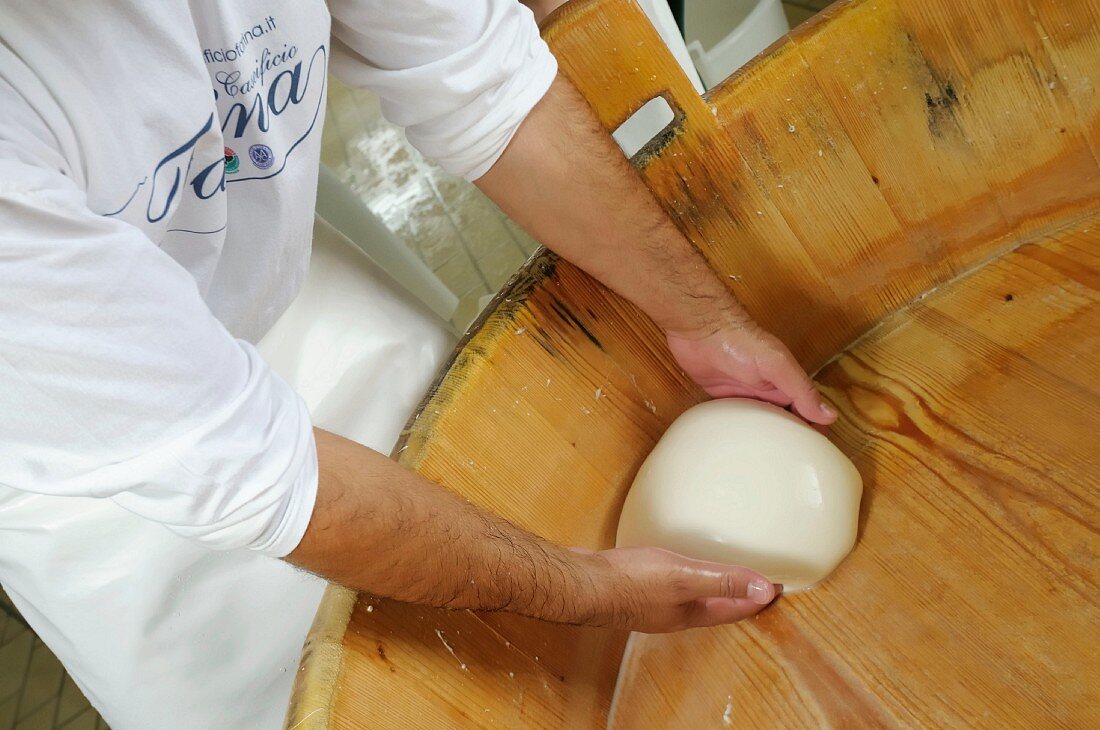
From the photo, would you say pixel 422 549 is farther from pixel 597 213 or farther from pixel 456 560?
pixel 597 213

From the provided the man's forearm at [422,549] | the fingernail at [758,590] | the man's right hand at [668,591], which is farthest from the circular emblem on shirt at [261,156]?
the fingernail at [758,590]

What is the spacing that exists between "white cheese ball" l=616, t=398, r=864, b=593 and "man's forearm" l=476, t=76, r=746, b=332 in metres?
0.12

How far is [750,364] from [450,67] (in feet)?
1.35

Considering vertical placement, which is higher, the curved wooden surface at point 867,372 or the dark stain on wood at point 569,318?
the dark stain on wood at point 569,318

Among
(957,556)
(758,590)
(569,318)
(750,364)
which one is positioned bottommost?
(957,556)

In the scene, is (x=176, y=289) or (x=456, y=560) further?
(x=456, y=560)

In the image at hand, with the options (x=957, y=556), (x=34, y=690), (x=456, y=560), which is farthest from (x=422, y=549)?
(x=34, y=690)

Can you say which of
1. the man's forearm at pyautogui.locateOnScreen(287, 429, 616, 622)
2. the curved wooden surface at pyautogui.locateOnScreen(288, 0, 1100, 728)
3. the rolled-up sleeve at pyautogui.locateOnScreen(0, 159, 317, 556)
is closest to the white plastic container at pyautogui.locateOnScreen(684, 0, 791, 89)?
the curved wooden surface at pyautogui.locateOnScreen(288, 0, 1100, 728)

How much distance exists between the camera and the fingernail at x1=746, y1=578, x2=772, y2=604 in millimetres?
763

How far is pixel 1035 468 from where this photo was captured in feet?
2.58

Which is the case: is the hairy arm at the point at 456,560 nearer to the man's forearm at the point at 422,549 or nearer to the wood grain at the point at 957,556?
the man's forearm at the point at 422,549

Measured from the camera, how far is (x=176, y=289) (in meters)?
0.44

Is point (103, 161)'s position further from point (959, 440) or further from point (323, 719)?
point (959, 440)

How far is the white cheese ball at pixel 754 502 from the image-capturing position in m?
0.77
